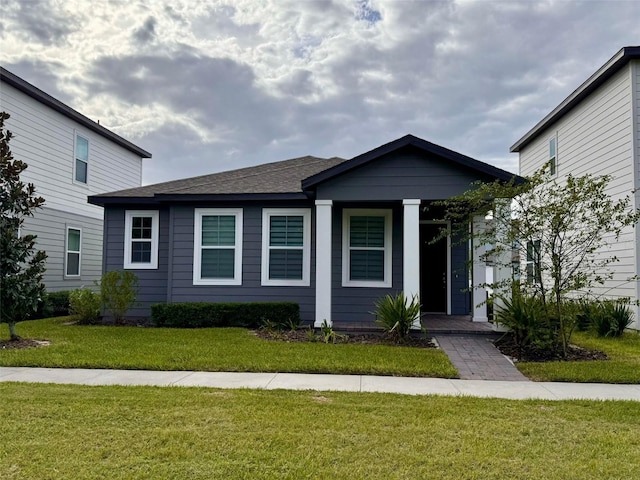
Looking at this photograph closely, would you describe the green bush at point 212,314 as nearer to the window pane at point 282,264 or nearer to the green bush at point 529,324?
the window pane at point 282,264

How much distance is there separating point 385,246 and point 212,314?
413 cm

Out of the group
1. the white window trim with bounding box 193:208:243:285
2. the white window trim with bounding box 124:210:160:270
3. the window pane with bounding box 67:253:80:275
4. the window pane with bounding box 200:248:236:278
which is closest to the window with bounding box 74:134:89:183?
the window pane with bounding box 67:253:80:275

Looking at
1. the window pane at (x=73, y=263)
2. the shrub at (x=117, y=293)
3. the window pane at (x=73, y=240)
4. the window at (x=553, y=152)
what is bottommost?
the shrub at (x=117, y=293)

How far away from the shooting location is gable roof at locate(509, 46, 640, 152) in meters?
9.42

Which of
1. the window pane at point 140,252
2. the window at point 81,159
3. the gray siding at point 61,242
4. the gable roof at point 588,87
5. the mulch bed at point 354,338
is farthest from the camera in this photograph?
the window at point 81,159

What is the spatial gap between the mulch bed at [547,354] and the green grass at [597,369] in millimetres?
233

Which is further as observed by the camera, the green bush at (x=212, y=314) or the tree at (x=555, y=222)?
the green bush at (x=212, y=314)

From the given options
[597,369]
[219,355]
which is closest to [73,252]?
[219,355]

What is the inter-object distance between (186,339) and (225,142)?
11.5m

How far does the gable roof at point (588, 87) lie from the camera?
9.42 meters

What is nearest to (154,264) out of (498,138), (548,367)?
(548,367)

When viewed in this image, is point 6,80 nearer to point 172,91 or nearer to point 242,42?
point 172,91

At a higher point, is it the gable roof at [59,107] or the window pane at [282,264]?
the gable roof at [59,107]

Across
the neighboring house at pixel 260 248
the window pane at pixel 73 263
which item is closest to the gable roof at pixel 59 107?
the neighboring house at pixel 260 248
